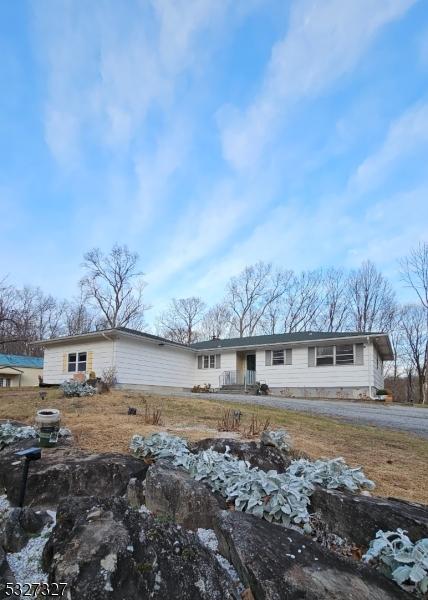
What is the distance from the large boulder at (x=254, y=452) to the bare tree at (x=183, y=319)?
31.7 meters

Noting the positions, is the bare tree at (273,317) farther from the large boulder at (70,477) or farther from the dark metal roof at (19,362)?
the large boulder at (70,477)

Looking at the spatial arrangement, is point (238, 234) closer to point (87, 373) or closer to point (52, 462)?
point (87, 373)

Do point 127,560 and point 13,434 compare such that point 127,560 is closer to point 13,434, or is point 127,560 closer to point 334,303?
point 13,434

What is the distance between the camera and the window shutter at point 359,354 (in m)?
16.1

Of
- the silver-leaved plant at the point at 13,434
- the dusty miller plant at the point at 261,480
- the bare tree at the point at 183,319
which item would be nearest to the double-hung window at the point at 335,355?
the dusty miller plant at the point at 261,480

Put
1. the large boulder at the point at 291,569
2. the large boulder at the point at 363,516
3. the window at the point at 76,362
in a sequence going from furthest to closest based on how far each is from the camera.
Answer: the window at the point at 76,362, the large boulder at the point at 363,516, the large boulder at the point at 291,569

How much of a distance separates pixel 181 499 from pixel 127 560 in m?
0.82

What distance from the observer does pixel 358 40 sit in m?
7.94

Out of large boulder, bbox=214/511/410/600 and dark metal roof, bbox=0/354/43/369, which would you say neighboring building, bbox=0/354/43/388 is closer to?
dark metal roof, bbox=0/354/43/369

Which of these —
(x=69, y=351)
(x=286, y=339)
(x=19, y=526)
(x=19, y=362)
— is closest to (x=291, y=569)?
(x=19, y=526)

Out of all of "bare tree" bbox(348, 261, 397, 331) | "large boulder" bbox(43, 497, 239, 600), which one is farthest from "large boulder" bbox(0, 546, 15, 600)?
"bare tree" bbox(348, 261, 397, 331)

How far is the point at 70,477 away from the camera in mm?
2932

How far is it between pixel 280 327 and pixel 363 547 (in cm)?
2894

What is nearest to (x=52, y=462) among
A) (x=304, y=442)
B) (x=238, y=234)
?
(x=304, y=442)
